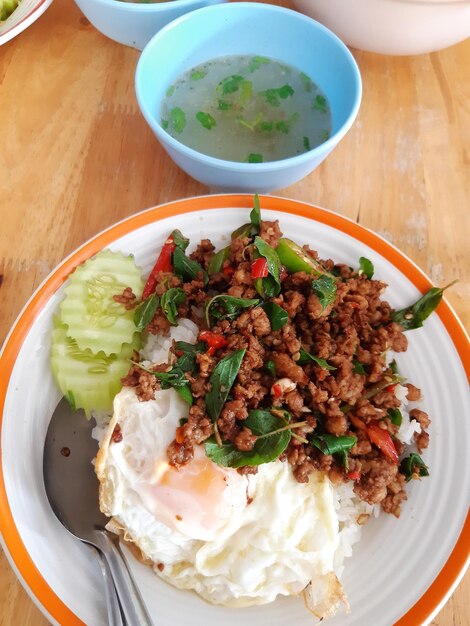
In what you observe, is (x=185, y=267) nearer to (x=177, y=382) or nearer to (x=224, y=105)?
(x=177, y=382)

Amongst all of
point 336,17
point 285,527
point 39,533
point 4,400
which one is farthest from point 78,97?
point 285,527

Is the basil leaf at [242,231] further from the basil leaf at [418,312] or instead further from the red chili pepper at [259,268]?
the basil leaf at [418,312]

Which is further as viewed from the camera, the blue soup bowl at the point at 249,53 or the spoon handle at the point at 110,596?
the blue soup bowl at the point at 249,53

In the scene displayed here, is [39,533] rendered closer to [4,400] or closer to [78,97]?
[4,400]

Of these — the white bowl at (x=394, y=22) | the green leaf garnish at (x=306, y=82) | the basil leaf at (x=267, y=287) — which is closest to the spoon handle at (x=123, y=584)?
the basil leaf at (x=267, y=287)

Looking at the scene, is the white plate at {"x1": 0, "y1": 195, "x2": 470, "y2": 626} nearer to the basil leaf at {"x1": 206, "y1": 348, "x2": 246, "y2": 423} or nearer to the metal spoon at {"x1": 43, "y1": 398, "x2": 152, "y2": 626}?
the metal spoon at {"x1": 43, "y1": 398, "x2": 152, "y2": 626}

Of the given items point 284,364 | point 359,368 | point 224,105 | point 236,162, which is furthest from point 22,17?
point 359,368
